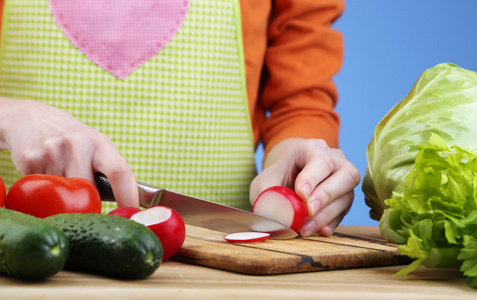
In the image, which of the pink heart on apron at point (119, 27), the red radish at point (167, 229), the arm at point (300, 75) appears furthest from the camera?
the arm at point (300, 75)

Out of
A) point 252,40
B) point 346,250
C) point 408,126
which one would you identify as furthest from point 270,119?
point 346,250

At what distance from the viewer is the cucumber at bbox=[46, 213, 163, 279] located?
777mm

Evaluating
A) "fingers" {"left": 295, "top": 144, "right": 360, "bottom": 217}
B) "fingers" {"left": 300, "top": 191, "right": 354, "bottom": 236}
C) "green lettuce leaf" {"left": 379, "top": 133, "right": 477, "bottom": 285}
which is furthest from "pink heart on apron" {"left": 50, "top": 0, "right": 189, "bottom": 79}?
"green lettuce leaf" {"left": 379, "top": 133, "right": 477, "bottom": 285}

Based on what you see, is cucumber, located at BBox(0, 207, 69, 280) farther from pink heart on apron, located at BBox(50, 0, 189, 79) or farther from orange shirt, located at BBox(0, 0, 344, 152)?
orange shirt, located at BBox(0, 0, 344, 152)

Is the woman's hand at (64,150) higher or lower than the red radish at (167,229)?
higher

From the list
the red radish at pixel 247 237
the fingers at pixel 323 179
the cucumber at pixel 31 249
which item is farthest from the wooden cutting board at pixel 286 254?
the cucumber at pixel 31 249

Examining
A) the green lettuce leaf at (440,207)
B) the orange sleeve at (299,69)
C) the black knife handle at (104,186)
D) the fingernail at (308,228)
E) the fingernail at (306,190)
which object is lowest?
the fingernail at (308,228)

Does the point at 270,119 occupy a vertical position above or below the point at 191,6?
below

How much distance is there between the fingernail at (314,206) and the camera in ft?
4.23

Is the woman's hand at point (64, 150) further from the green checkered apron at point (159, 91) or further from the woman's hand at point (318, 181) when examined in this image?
the woman's hand at point (318, 181)

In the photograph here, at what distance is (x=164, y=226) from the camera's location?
3.18 ft

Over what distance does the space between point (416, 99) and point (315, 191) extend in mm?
285

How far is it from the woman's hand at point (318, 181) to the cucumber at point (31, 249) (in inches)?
24.6

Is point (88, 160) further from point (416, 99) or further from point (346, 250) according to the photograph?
point (416, 99)
